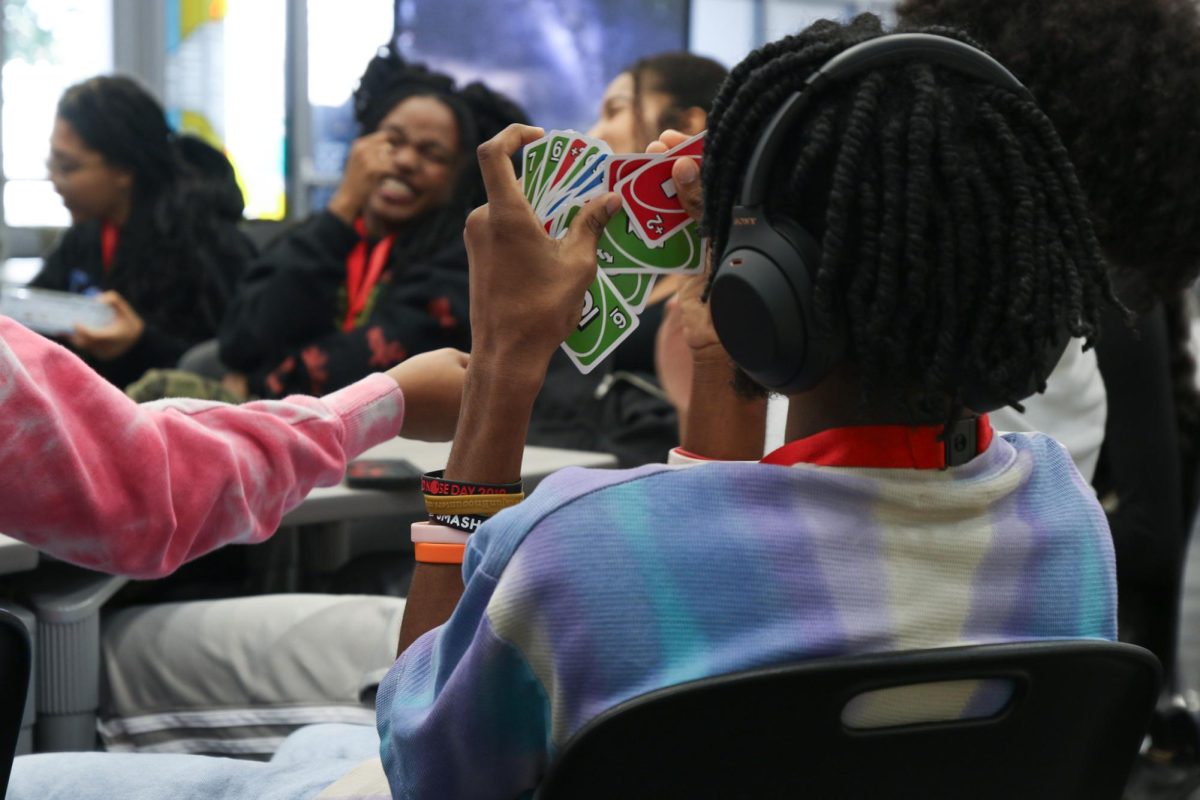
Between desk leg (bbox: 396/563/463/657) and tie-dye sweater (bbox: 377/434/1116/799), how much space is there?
0.11 metres

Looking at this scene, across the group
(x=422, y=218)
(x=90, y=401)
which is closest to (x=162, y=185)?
(x=422, y=218)

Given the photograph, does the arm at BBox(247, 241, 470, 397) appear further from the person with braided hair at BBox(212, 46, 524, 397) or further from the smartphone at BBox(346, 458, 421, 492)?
the smartphone at BBox(346, 458, 421, 492)

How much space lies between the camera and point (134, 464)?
0.86m

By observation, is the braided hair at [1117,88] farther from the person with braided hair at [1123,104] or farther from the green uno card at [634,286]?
the green uno card at [634,286]

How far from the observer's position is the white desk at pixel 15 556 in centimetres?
133

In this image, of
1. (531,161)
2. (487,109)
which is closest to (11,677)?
(531,161)

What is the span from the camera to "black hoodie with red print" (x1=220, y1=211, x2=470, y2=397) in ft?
7.56

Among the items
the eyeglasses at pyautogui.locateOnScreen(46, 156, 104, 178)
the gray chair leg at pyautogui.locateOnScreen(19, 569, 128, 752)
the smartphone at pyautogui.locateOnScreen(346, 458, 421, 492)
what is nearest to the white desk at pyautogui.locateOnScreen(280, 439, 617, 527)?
the smartphone at pyautogui.locateOnScreen(346, 458, 421, 492)

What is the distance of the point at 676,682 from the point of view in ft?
2.17

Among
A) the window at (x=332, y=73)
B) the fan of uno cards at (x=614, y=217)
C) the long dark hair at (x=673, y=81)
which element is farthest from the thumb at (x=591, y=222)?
the window at (x=332, y=73)

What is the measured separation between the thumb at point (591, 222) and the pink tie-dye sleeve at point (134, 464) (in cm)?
27

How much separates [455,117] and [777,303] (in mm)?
1879

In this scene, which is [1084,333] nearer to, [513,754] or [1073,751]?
[1073,751]

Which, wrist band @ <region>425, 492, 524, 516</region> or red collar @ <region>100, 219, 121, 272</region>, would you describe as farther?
red collar @ <region>100, 219, 121, 272</region>
